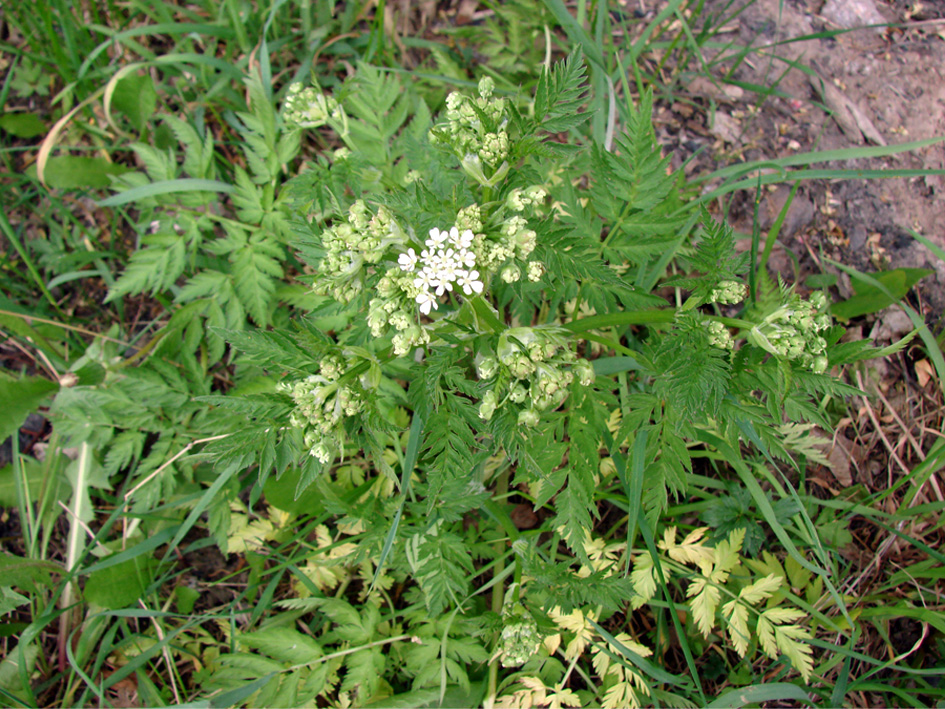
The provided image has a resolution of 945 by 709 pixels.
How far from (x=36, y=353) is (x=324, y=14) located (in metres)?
3.92

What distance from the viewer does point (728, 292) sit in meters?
2.81

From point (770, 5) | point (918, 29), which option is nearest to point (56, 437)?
point (770, 5)

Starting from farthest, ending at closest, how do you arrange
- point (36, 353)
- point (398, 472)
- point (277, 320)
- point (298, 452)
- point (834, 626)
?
point (36, 353), point (277, 320), point (398, 472), point (834, 626), point (298, 452)

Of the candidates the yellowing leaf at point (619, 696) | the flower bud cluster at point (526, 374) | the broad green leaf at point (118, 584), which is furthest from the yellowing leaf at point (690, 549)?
the broad green leaf at point (118, 584)

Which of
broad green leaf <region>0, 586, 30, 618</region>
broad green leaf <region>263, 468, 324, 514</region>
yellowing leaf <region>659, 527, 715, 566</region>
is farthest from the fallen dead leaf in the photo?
broad green leaf <region>0, 586, 30, 618</region>

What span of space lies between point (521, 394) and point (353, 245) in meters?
1.06

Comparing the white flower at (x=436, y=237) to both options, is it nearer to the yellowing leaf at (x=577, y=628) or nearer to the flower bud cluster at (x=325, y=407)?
the flower bud cluster at (x=325, y=407)

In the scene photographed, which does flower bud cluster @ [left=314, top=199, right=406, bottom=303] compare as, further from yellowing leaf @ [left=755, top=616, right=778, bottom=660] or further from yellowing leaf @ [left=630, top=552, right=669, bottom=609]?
yellowing leaf @ [left=755, top=616, right=778, bottom=660]

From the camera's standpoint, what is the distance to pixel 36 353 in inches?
191

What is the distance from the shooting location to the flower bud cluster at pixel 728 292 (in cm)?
280

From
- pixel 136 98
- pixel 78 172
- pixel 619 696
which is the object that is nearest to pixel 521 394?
pixel 619 696

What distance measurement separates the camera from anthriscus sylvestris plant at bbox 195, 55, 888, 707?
273 centimetres

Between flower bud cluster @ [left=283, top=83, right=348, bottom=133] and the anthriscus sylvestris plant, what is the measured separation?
0.02 meters

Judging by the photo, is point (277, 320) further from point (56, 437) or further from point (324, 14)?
point (324, 14)
